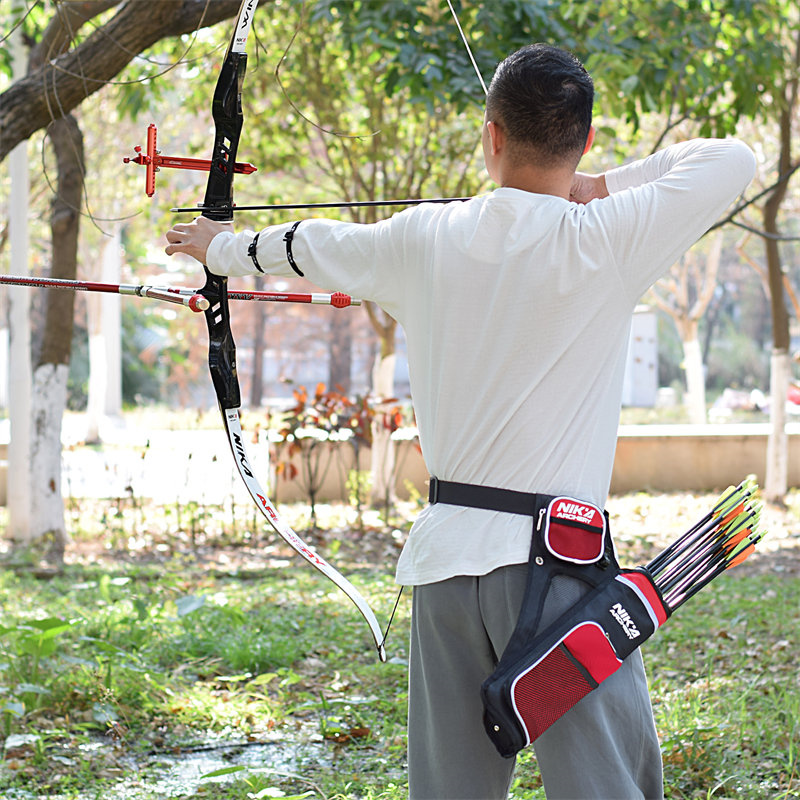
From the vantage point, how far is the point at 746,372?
108ft

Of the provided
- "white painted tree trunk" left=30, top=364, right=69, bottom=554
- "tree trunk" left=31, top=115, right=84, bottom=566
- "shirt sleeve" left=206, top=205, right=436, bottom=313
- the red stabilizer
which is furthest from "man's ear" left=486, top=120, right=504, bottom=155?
"white painted tree trunk" left=30, top=364, right=69, bottom=554

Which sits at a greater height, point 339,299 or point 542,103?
point 542,103

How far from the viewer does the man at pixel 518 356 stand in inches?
60.7

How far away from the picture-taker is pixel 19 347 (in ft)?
22.8

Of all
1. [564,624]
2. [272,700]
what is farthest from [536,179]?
[272,700]

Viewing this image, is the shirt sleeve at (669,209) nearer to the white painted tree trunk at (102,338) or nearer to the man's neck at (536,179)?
the man's neck at (536,179)

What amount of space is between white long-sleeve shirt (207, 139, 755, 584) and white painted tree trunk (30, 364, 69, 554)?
5379 millimetres

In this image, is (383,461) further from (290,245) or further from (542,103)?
(542,103)

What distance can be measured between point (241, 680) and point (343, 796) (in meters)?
1.23

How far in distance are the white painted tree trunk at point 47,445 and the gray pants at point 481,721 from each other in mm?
5375

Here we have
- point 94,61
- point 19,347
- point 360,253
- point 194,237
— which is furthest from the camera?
point 19,347

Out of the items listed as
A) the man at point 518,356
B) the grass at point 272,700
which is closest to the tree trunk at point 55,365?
the grass at point 272,700

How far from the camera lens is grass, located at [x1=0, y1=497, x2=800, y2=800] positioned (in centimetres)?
301

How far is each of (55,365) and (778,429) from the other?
5700mm
